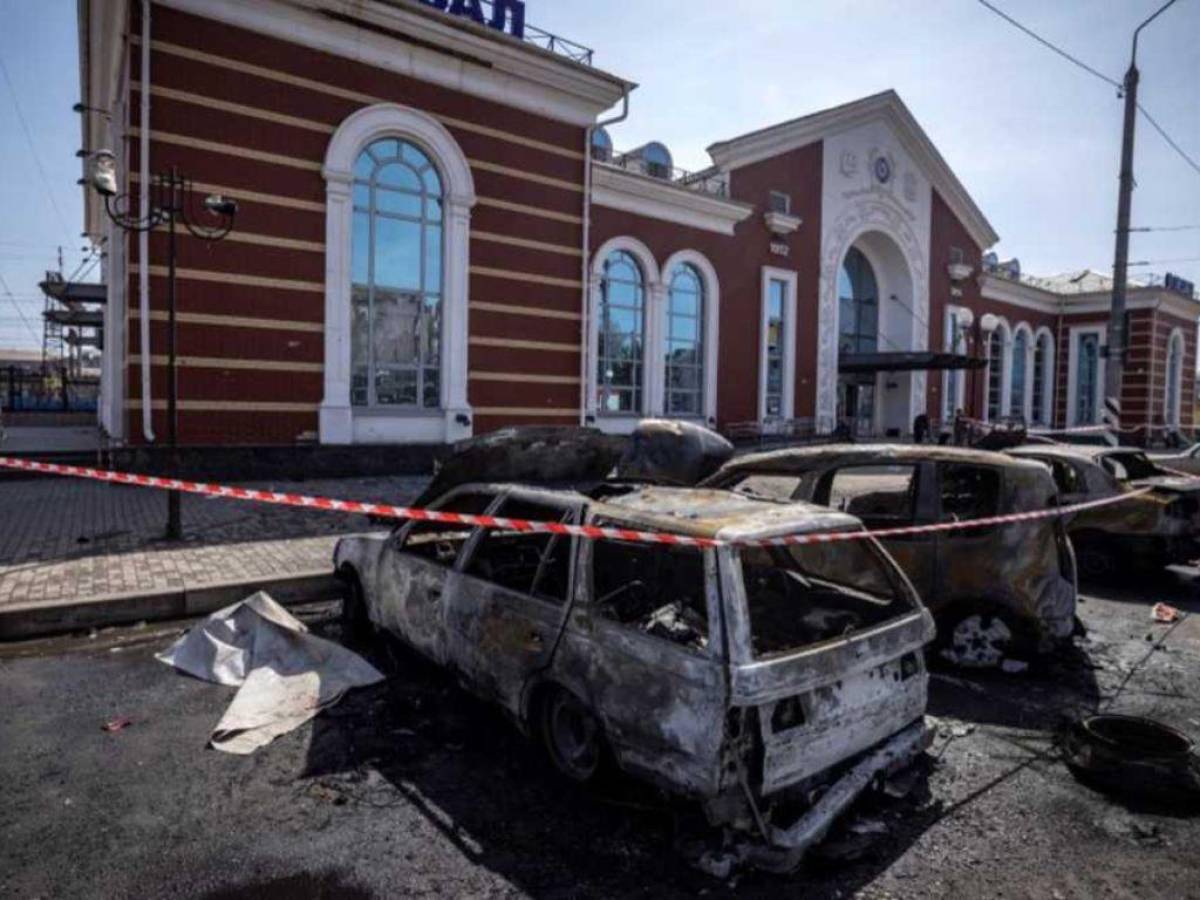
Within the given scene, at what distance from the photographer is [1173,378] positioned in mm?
39625

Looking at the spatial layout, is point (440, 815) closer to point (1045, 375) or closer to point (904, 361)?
point (904, 361)

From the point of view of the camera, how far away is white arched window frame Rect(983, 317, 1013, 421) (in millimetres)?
33312

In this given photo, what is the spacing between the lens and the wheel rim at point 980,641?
5.28m

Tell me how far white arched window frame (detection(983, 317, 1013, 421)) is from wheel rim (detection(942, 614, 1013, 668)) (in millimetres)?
31386

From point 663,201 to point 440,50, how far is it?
291 inches

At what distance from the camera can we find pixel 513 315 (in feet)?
52.4

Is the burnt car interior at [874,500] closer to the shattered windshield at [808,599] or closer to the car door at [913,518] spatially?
the car door at [913,518]

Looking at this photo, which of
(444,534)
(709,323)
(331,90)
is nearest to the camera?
(444,534)

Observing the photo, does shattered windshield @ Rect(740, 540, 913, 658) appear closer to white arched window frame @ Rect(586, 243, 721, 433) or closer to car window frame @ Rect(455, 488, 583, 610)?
car window frame @ Rect(455, 488, 583, 610)

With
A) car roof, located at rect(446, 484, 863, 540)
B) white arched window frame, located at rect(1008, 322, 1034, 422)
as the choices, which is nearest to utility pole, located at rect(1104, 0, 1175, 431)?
car roof, located at rect(446, 484, 863, 540)

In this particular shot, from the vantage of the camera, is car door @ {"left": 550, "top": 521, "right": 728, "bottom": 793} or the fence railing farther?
the fence railing

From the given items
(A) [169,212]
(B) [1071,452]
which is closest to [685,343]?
(B) [1071,452]

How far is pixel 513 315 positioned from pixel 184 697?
1221 cm

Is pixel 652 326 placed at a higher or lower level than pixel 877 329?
lower
